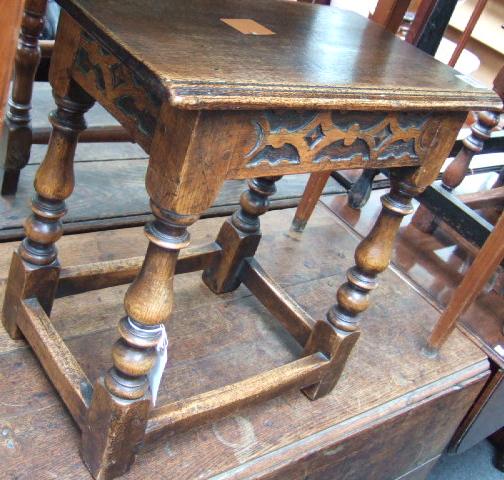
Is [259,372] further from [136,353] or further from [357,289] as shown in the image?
[136,353]

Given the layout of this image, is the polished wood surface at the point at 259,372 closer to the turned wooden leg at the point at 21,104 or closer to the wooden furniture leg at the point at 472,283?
the wooden furniture leg at the point at 472,283

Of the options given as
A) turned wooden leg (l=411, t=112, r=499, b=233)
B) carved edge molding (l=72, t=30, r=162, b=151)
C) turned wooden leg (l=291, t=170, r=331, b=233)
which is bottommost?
turned wooden leg (l=291, t=170, r=331, b=233)

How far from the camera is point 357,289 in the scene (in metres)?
0.98

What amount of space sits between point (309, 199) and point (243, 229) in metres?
0.32

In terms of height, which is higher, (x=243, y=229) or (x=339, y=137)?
(x=339, y=137)

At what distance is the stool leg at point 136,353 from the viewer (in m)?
0.69

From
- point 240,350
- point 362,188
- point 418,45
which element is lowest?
point 240,350

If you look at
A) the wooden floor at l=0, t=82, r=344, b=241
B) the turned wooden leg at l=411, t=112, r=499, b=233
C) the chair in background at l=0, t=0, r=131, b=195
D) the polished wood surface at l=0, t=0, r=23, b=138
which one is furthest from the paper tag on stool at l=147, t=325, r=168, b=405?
the turned wooden leg at l=411, t=112, r=499, b=233

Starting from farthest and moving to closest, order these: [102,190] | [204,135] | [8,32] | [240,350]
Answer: [102,190]
[240,350]
[204,135]
[8,32]

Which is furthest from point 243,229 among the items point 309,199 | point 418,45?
point 418,45

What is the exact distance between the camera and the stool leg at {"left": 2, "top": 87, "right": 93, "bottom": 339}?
0.85 metres

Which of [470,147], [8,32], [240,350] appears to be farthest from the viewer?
[470,147]

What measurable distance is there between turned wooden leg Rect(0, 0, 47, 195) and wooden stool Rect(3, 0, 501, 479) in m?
0.35

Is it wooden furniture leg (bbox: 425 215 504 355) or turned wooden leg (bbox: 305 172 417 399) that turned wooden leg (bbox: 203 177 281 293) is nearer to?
turned wooden leg (bbox: 305 172 417 399)
